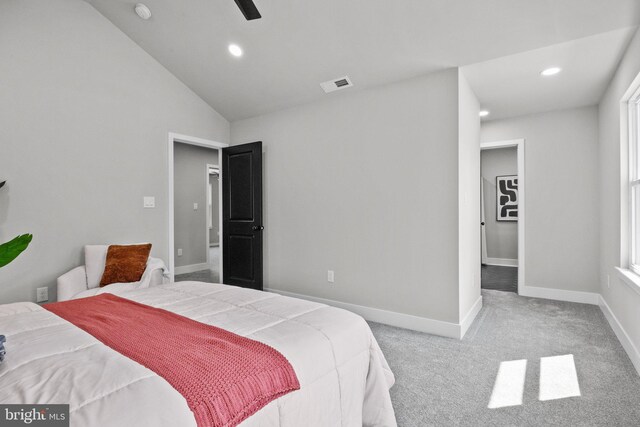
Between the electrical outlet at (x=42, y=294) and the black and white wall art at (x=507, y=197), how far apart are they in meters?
7.04

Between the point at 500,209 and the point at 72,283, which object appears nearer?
the point at 72,283

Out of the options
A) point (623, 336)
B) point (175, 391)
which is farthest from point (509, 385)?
point (175, 391)

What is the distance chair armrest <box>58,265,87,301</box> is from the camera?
9.77 ft

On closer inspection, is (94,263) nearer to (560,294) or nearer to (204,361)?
(204,361)

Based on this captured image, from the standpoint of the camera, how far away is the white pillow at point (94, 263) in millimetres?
3199

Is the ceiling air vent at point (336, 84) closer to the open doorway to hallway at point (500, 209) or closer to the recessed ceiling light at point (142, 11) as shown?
the recessed ceiling light at point (142, 11)

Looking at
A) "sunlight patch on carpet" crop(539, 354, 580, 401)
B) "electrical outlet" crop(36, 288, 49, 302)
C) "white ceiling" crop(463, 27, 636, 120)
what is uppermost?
"white ceiling" crop(463, 27, 636, 120)

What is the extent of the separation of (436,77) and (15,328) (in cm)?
335

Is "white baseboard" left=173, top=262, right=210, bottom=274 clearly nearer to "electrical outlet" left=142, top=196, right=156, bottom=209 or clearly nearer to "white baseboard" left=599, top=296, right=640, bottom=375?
"electrical outlet" left=142, top=196, right=156, bottom=209

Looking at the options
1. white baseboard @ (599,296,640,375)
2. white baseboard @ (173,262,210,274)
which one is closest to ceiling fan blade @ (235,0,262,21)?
white baseboard @ (599,296,640,375)

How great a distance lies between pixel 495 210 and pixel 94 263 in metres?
6.65

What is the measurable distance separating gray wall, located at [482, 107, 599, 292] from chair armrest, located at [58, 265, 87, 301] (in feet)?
16.5

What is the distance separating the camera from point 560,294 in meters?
4.13

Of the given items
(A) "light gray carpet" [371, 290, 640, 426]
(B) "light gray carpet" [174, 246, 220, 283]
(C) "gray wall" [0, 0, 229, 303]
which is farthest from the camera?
(B) "light gray carpet" [174, 246, 220, 283]
